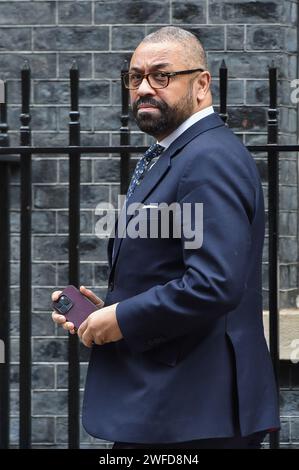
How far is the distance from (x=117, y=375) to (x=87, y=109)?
8.77ft

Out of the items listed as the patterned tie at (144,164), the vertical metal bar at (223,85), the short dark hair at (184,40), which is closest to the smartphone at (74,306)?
the patterned tie at (144,164)

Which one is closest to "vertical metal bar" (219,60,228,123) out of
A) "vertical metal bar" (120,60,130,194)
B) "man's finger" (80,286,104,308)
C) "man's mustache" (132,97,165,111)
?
"vertical metal bar" (120,60,130,194)

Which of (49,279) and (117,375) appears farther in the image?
(49,279)

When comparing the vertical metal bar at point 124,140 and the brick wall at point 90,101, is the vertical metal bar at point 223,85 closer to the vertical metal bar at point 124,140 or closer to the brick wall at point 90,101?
the vertical metal bar at point 124,140

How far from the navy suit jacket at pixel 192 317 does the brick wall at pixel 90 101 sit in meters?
2.35

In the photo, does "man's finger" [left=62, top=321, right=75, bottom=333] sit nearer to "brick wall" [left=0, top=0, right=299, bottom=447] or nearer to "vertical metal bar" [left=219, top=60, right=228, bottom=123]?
"vertical metal bar" [left=219, top=60, right=228, bottom=123]

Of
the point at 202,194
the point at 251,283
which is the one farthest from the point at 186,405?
the point at 202,194

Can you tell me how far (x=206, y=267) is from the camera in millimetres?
2650

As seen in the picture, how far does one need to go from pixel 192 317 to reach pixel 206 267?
143 mm

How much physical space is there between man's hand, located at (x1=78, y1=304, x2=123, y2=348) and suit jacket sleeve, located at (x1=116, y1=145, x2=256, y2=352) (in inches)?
1.0

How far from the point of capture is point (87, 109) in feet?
17.5

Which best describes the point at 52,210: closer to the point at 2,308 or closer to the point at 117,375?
the point at 2,308

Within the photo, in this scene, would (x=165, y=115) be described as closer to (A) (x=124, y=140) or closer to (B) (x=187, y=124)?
(B) (x=187, y=124)

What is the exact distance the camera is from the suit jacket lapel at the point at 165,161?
2.84 m
